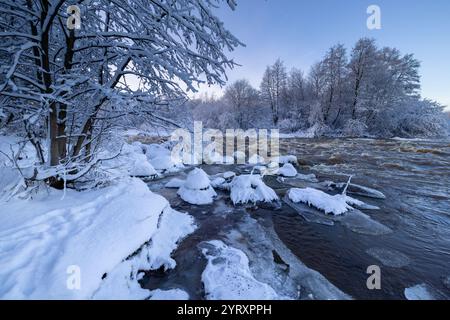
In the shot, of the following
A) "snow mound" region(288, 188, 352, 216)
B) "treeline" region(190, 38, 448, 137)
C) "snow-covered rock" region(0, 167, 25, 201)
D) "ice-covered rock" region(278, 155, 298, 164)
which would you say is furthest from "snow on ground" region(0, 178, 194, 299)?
"treeline" region(190, 38, 448, 137)

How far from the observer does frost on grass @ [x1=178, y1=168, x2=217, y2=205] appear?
6.22 m

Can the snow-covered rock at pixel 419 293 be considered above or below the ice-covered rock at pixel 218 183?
below

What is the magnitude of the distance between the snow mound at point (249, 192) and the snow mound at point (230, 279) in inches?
100

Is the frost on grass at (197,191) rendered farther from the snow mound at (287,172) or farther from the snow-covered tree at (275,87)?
the snow-covered tree at (275,87)

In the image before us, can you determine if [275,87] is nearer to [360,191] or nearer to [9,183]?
[360,191]

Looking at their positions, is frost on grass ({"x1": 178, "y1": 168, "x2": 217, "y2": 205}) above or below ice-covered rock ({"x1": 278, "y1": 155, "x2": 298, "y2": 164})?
below

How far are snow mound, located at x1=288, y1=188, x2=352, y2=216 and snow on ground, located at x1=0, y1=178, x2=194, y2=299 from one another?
410 centimetres

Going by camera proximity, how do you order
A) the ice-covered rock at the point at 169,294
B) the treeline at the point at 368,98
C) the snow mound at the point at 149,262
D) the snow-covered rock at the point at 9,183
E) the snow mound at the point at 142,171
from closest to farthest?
the snow mound at the point at 149,262 < the ice-covered rock at the point at 169,294 < the snow-covered rock at the point at 9,183 < the snow mound at the point at 142,171 < the treeline at the point at 368,98

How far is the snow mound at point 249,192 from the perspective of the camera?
628 centimetres

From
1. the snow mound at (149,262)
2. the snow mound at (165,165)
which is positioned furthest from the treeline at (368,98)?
the snow mound at (149,262)

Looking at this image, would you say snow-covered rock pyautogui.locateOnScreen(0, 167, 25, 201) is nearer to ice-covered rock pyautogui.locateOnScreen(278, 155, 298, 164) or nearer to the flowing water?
the flowing water

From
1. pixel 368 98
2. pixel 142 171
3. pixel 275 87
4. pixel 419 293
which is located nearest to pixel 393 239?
pixel 419 293
